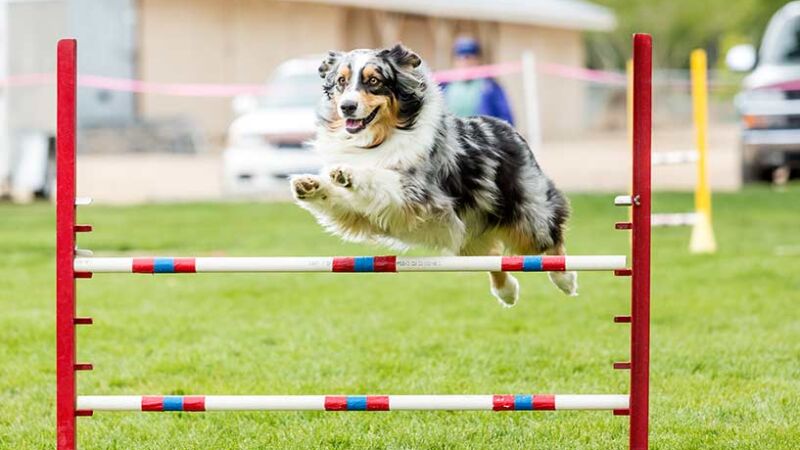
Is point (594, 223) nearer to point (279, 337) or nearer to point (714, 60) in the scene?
point (279, 337)

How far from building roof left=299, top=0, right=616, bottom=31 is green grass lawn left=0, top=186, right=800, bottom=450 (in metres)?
19.7

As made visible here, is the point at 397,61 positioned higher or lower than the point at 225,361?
higher

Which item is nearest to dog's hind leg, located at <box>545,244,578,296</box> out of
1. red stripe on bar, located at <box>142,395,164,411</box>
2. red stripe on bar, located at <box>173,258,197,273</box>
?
red stripe on bar, located at <box>173,258,197,273</box>

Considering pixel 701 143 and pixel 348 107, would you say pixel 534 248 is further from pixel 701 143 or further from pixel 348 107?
pixel 701 143

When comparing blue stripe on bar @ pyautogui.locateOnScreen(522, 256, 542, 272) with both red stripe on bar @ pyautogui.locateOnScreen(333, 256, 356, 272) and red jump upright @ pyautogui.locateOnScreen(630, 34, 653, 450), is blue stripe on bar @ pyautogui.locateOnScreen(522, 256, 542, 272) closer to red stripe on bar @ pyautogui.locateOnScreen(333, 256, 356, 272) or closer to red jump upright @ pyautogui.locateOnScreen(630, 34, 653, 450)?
red jump upright @ pyautogui.locateOnScreen(630, 34, 653, 450)

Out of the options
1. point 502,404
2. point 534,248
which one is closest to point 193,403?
point 502,404

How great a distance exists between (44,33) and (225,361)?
1207 centimetres

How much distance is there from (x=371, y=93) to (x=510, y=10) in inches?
1159

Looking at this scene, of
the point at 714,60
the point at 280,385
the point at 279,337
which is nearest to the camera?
the point at 280,385

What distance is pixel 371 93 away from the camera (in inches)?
180

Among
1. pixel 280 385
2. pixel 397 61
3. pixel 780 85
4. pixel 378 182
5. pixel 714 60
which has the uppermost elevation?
pixel 714 60

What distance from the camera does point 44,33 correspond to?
1784cm

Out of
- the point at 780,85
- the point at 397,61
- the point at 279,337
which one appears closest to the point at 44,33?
the point at 780,85

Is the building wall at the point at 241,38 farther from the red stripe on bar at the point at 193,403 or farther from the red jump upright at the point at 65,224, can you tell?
the red stripe on bar at the point at 193,403
